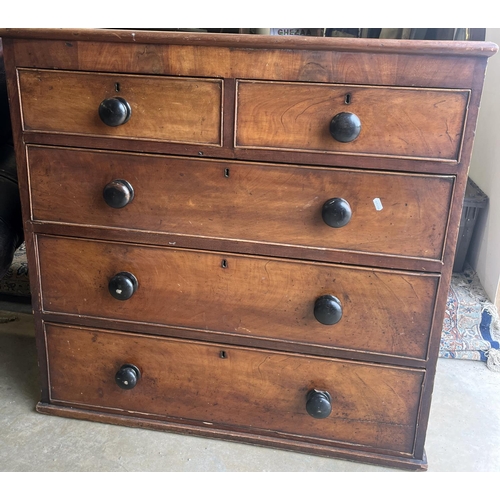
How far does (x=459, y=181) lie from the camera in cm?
117

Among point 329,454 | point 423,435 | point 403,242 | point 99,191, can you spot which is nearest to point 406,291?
point 403,242

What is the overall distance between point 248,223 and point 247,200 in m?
0.06

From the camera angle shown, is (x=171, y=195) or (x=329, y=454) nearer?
(x=171, y=195)

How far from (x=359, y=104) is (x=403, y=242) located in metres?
0.33

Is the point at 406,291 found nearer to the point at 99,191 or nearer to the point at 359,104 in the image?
the point at 359,104

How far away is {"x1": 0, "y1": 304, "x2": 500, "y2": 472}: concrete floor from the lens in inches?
54.5

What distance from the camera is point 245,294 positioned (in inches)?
52.6

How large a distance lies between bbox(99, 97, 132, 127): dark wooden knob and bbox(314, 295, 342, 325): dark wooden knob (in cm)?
62

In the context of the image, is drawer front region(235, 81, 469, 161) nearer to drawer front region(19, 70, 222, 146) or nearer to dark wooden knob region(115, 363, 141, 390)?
drawer front region(19, 70, 222, 146)

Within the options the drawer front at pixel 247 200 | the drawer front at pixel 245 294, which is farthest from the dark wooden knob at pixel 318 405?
the drawer front at pixel 247 200

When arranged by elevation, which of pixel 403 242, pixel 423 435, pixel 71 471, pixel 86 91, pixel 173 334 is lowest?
pixel 71 471

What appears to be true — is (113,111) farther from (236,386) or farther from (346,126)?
(236,386)

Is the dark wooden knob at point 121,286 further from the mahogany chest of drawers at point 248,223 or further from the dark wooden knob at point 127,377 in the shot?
the dark wooden knob at point 127,377

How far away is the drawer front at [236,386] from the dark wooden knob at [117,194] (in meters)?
0.37
